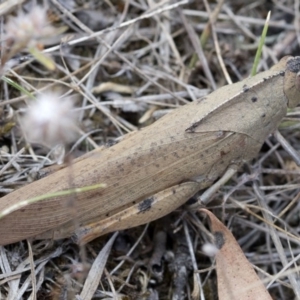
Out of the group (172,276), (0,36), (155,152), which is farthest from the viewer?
(0,36)

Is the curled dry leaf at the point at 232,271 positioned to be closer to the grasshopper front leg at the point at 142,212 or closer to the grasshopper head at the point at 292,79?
the grasshopper front leg at the point at 142,212

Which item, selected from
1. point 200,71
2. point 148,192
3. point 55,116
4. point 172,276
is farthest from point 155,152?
point 200,71

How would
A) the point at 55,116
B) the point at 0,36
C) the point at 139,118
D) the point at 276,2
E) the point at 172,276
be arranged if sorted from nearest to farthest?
the point at 55,116, the point at 172,276, the point at 0,36, the point at 139,118, the point at 276,2

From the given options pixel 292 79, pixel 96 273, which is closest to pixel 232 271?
pixel 96 273

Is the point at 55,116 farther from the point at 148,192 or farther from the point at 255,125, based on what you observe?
the point at 255,125

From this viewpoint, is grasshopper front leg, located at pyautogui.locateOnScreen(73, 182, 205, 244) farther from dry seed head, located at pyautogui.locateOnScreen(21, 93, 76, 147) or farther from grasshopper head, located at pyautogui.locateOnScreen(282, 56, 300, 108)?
dry seed head, located at pyautogui.locateOnScreen(21, 93, 76, 147)

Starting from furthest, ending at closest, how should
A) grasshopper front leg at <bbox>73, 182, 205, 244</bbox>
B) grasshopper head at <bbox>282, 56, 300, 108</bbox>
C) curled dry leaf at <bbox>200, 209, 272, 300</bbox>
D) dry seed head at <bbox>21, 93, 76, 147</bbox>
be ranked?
grasshopper head at <bbox>282, 56, 300, 108</bbox> → grasshopper front leg at <bbox>73, 182, 205, 244</bbox> → curled dry leaf at <bbox>200, 209, 272, 300</bbox> → dry seed head at <bbox>21, 93, 76, 147</bbox>

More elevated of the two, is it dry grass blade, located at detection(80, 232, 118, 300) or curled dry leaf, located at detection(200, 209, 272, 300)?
dry grass blade, located at detection(80, 232, 118, 300)

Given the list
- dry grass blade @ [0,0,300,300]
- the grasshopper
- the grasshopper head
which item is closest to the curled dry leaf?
dry grass blade @ [0,0,300,300]
